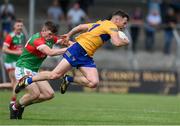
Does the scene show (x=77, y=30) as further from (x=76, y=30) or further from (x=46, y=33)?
(x=46, y=33)

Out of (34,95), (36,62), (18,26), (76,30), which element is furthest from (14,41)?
(34,95)

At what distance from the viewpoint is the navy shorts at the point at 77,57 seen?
15.5 metres

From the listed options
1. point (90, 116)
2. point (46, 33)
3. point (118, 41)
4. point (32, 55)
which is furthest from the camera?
point (90, 116)

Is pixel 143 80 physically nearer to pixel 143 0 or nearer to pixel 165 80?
pixel 165 80

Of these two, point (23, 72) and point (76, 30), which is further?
point (23, 72)

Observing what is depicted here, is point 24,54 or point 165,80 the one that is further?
point 165,80

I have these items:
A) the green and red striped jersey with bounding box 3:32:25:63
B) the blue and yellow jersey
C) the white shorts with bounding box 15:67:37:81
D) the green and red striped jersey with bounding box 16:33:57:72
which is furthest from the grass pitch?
the green and red striped jersey with bounding box 3:32:25:63

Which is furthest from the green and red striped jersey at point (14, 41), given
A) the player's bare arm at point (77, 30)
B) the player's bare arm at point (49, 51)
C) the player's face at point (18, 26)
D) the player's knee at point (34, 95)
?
the player's knee at point (34, 95)

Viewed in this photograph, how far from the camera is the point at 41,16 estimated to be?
34000mm

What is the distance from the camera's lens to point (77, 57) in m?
15.5

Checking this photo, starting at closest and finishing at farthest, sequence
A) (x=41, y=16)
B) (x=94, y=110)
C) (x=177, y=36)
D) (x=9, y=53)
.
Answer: (x=94, y=110)
(x=9, y=53)
(x=177, y=36)
(x=41, y=16)

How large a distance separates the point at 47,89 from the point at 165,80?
15402 mm

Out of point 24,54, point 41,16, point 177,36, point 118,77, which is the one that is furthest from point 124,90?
point 24,54

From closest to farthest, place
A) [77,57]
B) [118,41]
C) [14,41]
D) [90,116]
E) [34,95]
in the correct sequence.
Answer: [118,41] < [77,57] < [34,95] < [90,116] < [14,41]
